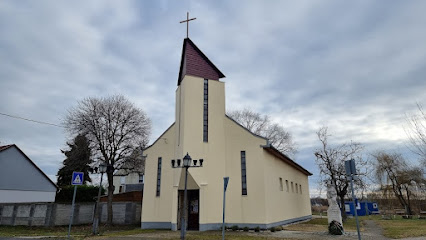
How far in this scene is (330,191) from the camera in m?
16.3

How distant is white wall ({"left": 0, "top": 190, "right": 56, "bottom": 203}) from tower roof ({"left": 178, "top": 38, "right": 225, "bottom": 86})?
22.7 meters

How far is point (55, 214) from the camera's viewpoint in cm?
2083

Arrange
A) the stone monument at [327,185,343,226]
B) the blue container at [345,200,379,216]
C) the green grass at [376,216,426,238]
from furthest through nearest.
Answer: the blue container at [345,200,379,216], the stone monument at [327,185,343,226], the green grass at [376,216,426,238]

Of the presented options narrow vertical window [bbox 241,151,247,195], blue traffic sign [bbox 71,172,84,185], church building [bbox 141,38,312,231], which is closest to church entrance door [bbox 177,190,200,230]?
church building [bbox 141,38,312,231]

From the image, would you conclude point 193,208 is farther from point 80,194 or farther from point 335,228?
point 80,194

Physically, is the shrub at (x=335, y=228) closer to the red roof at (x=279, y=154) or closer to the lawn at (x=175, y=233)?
the lawn at (x=175, y=233)

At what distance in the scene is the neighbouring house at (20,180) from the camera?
27.3m

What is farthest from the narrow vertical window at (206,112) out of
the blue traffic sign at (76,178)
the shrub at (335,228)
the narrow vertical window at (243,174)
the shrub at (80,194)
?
the shrub at (80,194)

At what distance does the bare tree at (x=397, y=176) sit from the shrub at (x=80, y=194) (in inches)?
1314

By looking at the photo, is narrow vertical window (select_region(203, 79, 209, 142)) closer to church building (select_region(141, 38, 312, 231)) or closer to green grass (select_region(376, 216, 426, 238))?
church building (select_region(141, 38, 312, 231))

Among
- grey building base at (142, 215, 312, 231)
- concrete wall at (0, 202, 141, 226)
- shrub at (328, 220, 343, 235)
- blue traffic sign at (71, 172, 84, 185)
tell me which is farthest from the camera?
concrete wall at (0, 202, 141, 226)

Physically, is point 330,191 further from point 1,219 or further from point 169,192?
point 1,219

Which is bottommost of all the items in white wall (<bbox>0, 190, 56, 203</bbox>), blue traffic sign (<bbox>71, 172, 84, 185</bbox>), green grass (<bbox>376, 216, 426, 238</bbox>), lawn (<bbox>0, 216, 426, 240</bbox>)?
lawn (<bbox>0, 216, 426, 240</bbox>)

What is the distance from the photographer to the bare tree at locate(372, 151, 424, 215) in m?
31.3
